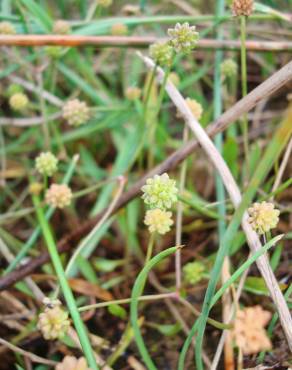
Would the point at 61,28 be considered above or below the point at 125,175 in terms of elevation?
above

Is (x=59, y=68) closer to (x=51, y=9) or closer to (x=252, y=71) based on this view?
(x=51, y=9)

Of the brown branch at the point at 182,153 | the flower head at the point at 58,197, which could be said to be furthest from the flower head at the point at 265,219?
the flower head at the point at 58,197

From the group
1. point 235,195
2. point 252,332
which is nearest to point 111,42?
point 235,195

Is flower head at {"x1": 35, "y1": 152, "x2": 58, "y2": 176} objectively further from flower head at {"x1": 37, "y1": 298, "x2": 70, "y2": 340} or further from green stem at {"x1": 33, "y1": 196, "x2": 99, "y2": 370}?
flower head at {"x1": 37, "y1": 298, "x2": 70, "y2": 340}

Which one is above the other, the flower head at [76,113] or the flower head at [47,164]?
the flower head at [76,113]

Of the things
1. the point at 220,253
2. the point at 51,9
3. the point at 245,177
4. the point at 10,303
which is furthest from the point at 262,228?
the point at 51,9

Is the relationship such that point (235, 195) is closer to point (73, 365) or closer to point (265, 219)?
point (265, 219)

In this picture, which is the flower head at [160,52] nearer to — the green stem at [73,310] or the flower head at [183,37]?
the flower head at [183,37]
